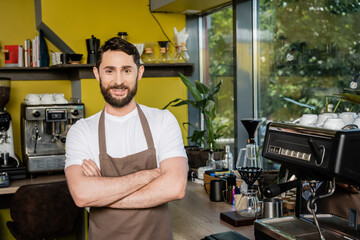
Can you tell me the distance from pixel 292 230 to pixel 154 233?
2.23 ft

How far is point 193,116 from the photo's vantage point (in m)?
4.64

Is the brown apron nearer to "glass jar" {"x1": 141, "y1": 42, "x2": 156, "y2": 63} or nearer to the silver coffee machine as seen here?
the silver coffee machine

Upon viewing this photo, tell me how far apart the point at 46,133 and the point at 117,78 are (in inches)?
79.1

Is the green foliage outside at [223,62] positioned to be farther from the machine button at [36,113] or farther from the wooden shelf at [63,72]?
the machine button at [36,113]

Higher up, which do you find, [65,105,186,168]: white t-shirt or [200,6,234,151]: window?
[200,6,234,151]: window

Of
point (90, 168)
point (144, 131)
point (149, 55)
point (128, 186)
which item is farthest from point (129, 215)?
point (149, 55)

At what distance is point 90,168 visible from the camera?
197 centimetres

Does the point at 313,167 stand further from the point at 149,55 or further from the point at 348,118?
the point at 149,55

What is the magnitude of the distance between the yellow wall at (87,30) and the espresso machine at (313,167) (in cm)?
269

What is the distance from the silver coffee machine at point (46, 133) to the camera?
12.0ft

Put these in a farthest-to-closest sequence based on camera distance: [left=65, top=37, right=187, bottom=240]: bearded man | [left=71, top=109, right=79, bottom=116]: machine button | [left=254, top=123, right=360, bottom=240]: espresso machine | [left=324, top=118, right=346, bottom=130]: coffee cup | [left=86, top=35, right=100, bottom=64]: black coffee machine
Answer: [left=86, top=35, right=100, bottom=64]: black coffee machine → [left=71, top=109, right=79, bottom=116]: machine button → [left=65, top=37, right=187, bottom=240]: bearded man → [left=324, top=118, right=346, bottom=130]: coffee cup → [left=254, top=123, right=360, bottom=240]: espresso machine

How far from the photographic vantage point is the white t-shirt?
2018 millimetres

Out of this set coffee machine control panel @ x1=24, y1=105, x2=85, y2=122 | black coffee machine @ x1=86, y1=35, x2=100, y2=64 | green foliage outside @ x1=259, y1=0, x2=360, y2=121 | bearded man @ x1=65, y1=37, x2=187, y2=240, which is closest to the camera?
bearded man @ x1=65, y1=37, x2=187, y2=240

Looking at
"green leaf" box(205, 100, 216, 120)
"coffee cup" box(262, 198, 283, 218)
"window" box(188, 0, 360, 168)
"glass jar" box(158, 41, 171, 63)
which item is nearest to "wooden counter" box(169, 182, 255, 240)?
"coffee cup" box(262, 198, 283, 218)
